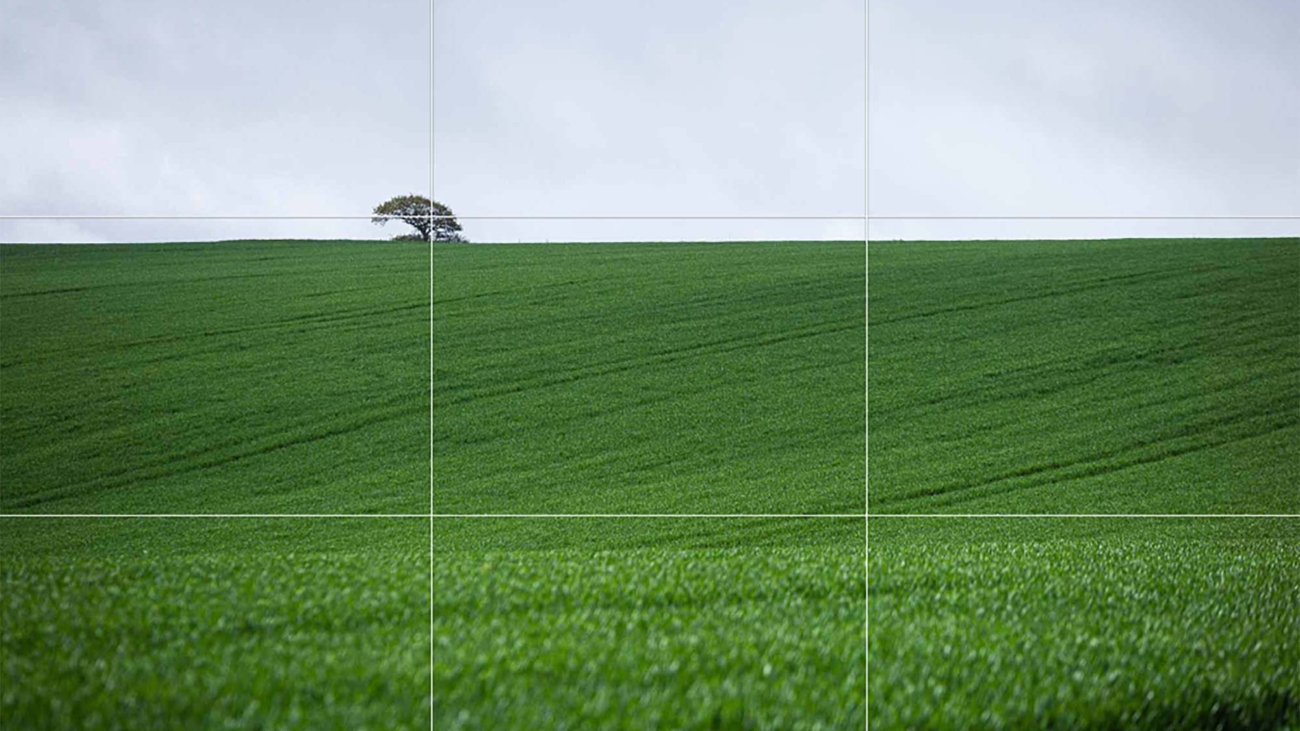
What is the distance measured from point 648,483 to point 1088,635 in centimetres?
313

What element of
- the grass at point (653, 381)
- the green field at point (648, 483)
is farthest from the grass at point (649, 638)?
the grass at point (653, 381)

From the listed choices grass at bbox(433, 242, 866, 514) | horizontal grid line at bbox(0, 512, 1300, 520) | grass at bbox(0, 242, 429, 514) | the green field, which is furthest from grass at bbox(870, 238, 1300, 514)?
grass at bbox(0, 242, 429, 514)

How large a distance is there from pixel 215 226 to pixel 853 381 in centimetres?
446

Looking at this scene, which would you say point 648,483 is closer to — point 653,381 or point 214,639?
point 653,381

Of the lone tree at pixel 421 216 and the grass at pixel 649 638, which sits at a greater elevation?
the lone tree at pixel 421 216

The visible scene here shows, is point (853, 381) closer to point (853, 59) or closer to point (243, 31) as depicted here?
point (853, 59)

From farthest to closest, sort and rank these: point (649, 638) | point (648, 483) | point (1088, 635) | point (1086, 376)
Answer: point (1086, 376) → point (648, 483) → point (1088, 635) → point (649, 638)

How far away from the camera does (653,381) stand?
755 cm

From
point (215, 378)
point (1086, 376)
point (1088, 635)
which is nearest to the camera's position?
point (1088, 635)

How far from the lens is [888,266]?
693 centimetres

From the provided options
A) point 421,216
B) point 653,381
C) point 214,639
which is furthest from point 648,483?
point 214,639

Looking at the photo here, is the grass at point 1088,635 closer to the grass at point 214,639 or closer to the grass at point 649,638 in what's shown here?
the grass at point 649,638

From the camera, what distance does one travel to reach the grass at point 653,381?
646cm

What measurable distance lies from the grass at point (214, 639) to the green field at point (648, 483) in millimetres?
15
